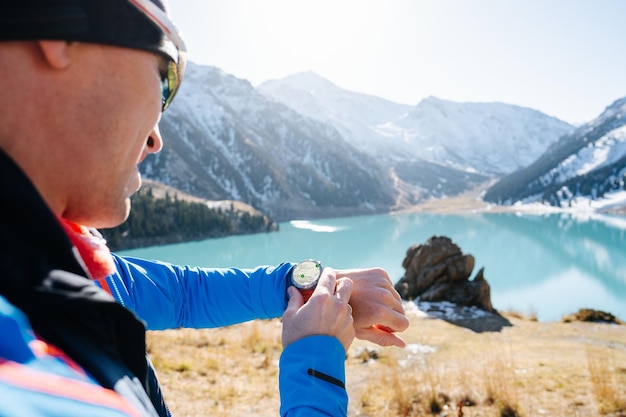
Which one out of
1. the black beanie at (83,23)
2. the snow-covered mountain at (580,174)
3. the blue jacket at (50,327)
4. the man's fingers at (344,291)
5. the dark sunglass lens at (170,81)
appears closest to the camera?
the blue jacket at (50,327)

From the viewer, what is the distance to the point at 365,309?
1.77m

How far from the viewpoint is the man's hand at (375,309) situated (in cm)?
175

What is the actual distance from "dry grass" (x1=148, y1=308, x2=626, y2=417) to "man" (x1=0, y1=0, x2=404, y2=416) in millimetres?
4422

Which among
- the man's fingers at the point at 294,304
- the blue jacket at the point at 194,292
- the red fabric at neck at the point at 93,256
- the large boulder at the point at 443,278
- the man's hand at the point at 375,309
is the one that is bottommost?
the large boulder at the point at 443,278

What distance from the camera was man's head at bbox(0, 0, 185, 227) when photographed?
0.83m

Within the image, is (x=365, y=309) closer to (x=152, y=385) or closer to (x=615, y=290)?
(x=152, y=385)

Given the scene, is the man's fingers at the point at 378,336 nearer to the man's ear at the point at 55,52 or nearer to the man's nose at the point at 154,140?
the man's nose at the point at 154,140

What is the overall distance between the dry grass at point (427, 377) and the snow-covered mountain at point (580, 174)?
141665mm

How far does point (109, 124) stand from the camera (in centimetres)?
100

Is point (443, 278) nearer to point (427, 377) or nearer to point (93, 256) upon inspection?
point (427, 377)

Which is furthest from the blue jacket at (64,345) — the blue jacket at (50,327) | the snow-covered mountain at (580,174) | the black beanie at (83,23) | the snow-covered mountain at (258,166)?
the snow-covered mountain at (580,174)

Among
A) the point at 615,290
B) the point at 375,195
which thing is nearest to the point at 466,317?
the point at 615,290

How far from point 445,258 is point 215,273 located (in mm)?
17833

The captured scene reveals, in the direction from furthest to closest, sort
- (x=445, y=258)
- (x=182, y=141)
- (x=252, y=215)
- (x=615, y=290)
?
(x=182, y=141) → (x=252, y=215) → (x=615, y=290) → (x=445, y=258)
